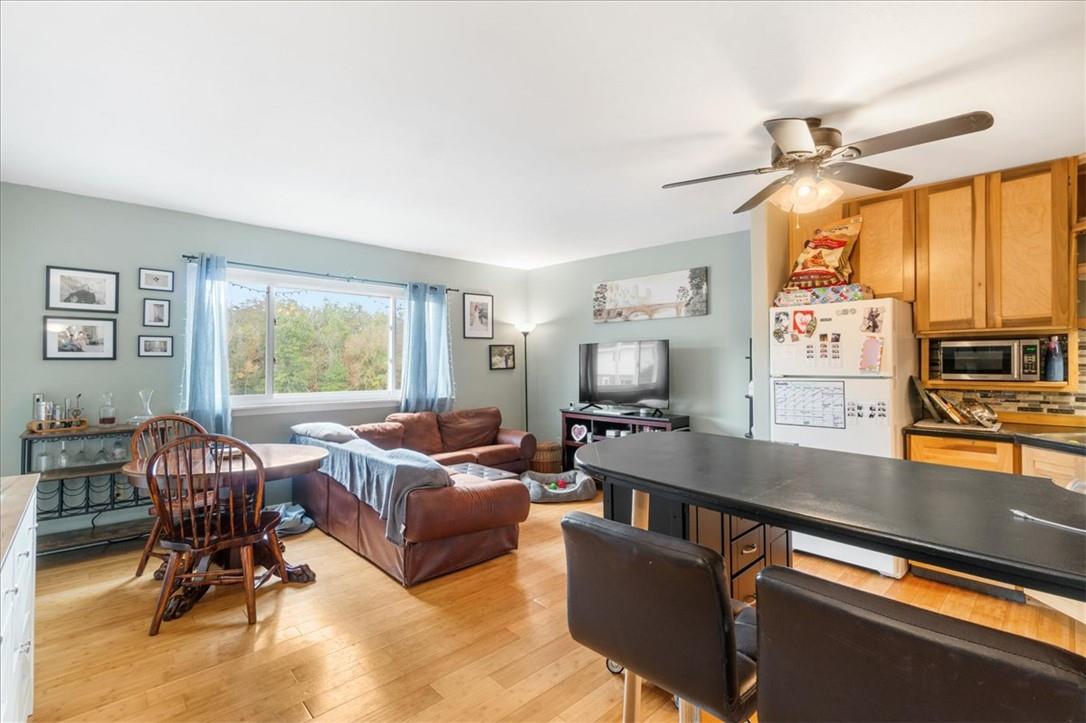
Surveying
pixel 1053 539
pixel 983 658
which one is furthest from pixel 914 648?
pixel 1053 539

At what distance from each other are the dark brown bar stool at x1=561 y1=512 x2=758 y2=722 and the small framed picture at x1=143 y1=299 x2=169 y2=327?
4.00 metres

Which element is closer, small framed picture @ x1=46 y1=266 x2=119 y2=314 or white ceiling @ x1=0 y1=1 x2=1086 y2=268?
white ceiling @ x1=0 y1=1 x2=1086 y2=268

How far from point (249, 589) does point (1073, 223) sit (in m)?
4.94

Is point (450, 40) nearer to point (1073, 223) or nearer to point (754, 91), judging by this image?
point (754, 91)

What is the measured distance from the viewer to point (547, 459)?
17.9 feet

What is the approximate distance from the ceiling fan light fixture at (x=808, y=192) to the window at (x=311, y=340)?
12.8 ft

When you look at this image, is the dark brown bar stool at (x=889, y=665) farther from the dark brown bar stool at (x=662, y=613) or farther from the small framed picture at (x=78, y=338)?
the small framed picture at (x=78, y=338)

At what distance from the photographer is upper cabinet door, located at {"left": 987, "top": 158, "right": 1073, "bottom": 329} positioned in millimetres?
2777

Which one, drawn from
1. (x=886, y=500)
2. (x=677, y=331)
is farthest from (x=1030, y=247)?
(x=886, y=500)

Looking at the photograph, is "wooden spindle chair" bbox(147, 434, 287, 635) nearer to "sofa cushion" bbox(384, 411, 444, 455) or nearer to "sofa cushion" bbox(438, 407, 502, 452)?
"sofa cushion" bbox(384, 411, 444, 455)

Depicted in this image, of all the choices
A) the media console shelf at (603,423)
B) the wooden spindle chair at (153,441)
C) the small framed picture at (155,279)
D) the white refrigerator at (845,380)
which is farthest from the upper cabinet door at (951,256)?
the small framed picture at (155,279)

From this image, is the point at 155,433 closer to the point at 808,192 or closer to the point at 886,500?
the point at 886,500

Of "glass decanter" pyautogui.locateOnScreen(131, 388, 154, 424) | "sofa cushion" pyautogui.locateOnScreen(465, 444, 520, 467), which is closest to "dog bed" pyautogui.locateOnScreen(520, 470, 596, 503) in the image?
"sofa cushion" pyautogui.locateOnScreen(465, 444, 520, 467)

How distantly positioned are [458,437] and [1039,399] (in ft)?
15.0
